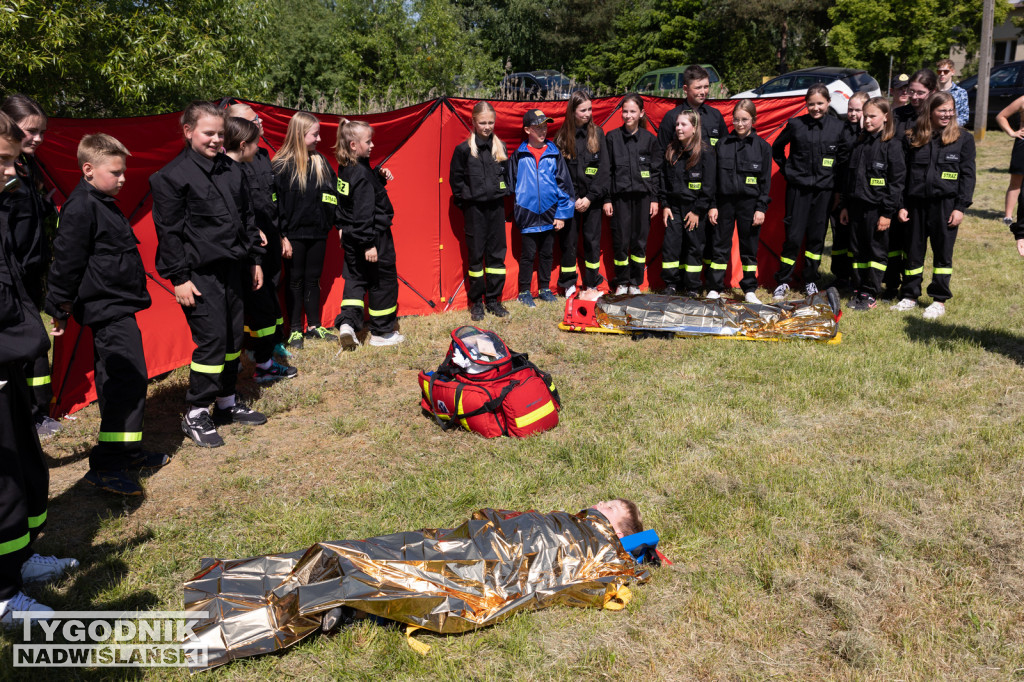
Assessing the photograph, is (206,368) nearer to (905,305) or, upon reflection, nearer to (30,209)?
(30,209)

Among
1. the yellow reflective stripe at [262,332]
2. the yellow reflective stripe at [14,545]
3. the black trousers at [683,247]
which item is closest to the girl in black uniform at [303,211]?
the yellow reflective stripe at [262,332]

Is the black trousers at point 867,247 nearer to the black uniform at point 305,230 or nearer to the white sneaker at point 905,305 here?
the white sneaker at point 905,305

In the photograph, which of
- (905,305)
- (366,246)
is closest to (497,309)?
(366,246)

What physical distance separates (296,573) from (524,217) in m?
5.29

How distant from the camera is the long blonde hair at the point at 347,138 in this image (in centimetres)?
669

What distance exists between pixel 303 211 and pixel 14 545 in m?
4.05

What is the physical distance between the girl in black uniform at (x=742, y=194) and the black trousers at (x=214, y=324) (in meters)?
4.98

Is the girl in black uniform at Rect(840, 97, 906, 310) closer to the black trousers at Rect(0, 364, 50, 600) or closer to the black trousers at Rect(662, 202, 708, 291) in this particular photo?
the black trousers at Rect(662, 202, 708, 291)

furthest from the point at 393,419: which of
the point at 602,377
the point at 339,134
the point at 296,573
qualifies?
the point at 339,134

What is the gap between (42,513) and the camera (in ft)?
11.5

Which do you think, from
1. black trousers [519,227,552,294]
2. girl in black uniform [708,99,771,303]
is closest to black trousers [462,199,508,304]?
black trousers [519,227,552,294]

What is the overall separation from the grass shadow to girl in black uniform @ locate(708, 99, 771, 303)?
5.41ft

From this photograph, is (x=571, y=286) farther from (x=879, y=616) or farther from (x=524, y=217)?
(x=879, y=616)

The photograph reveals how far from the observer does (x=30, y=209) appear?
4.76m
